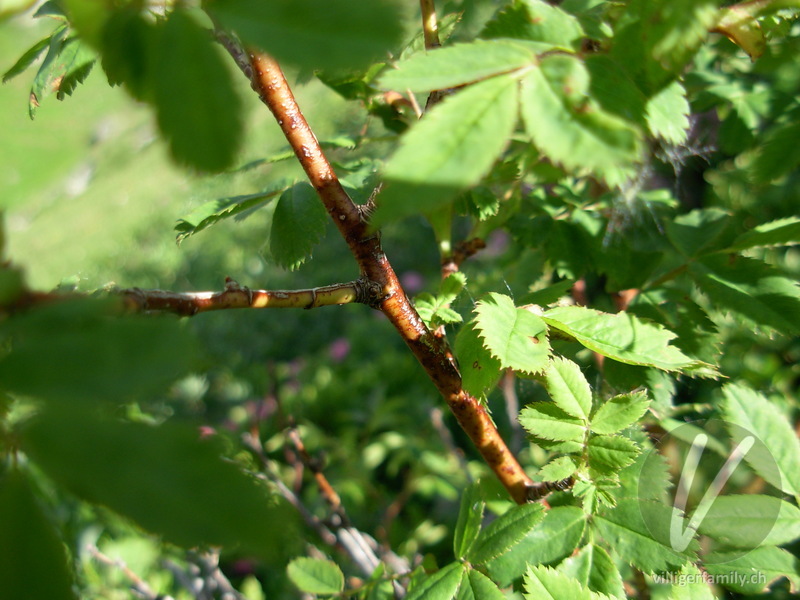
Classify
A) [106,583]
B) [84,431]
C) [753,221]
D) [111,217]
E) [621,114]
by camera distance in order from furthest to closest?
[111,217] < [106,583] < [753,221] < [621,114] < [84,431]

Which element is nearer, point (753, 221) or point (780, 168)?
point (780, 168)

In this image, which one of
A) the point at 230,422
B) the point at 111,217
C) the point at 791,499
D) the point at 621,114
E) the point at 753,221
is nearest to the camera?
the point at 621,114

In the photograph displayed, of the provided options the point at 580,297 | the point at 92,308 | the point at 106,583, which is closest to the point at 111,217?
the point at 106,583

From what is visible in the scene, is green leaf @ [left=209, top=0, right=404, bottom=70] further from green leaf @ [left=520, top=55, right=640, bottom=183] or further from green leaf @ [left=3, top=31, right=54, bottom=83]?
green leaf @ [left=3, top=31, right=54, bottom=83]

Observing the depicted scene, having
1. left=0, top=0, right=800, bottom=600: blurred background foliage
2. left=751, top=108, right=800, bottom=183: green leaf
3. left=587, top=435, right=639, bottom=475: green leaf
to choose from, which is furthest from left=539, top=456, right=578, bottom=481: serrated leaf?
left=751, top=108, right=800, bottom=183: green leaf

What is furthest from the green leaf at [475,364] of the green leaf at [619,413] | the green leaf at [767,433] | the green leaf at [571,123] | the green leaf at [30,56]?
the green leaf at [30,56]

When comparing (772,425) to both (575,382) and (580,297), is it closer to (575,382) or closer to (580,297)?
(575,382)
